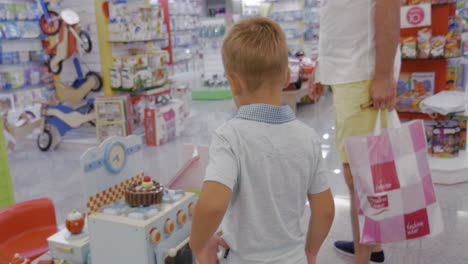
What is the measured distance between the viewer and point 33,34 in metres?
A: 5.46

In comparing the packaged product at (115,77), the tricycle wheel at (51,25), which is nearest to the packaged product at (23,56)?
the tricycle wheel at (51,25)

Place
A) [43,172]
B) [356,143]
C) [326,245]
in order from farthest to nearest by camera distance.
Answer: [43,172] < [326,245] < [356,143]

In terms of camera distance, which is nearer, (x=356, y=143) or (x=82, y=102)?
(x=356, y=143)

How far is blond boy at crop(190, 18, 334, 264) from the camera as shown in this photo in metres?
1.03

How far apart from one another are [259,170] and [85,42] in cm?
451

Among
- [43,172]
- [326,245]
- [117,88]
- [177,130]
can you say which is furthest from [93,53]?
[326,245]

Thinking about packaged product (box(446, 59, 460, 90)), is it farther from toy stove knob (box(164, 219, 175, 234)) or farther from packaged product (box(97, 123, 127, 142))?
packaged product (box(97, 123, 127, 142))

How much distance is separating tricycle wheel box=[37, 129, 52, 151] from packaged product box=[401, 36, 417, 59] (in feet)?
12.6

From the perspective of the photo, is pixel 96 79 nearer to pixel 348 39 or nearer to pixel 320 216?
pixel 348 39

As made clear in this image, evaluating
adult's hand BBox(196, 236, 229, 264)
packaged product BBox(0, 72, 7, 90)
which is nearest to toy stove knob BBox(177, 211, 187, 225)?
adult's hand BBox(196, 236, 229, 264)

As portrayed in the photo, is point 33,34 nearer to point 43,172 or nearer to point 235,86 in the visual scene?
point 43,172

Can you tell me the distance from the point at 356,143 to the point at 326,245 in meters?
1.00

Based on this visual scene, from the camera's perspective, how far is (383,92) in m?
1.73

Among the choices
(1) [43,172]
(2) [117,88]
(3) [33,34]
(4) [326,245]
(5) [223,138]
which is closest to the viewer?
(5) [223,138]
